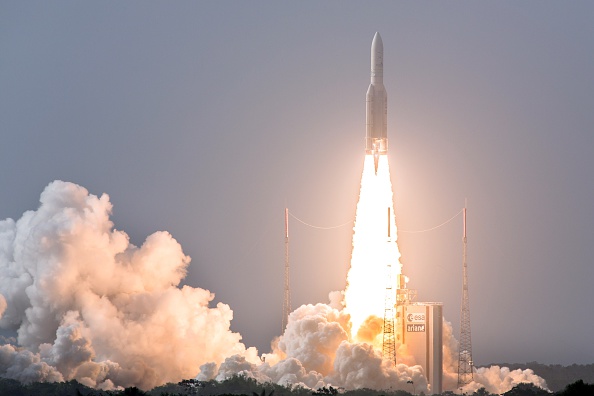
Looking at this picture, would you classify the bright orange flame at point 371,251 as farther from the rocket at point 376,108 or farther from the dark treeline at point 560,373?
the dark treeline at point 560,373

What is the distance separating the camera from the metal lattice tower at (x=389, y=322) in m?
94.3

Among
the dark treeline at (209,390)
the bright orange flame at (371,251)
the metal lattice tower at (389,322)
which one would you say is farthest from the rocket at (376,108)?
the dark treeline at (209,390)

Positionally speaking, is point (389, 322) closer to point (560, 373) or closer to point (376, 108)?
point (376, 108)

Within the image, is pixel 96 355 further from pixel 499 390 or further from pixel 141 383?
pixel 499 390

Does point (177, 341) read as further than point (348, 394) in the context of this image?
Yes

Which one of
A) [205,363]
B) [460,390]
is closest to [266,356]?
[205,363]

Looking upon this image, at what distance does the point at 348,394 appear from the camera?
90.8 m

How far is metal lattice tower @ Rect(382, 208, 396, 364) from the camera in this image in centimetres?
9431

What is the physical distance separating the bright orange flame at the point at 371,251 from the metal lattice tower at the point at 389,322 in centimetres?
41

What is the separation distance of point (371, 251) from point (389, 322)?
5317mm

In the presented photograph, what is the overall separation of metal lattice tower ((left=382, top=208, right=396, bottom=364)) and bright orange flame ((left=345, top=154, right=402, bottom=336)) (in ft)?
1.34

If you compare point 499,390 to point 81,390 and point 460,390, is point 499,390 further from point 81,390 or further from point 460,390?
point 81,390

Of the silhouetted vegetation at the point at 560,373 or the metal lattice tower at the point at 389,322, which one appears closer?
the metal lattice tower at the point at 389,322

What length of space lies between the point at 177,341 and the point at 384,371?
13.2m
